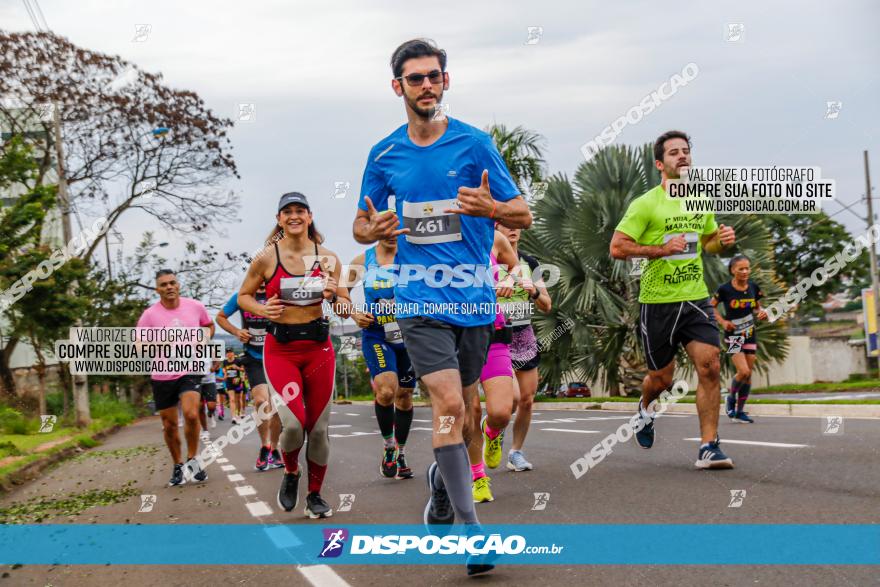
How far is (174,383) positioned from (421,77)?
6229 mm

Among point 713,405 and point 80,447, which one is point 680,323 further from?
point 80,447

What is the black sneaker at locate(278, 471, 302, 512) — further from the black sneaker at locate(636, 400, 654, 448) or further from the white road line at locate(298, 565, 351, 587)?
the black sneaker at locate(636, 400, 654, 448)

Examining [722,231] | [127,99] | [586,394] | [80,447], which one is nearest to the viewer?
[722,231]

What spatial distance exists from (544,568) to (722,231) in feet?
12.3

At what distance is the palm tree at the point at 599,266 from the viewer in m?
19.1

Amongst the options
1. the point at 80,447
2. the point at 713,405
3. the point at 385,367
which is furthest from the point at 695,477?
the point at 80,447

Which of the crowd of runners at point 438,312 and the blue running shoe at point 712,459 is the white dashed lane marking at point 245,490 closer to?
the crowd of runners at point 438,312

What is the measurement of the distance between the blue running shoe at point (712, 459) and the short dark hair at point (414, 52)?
3865 mm

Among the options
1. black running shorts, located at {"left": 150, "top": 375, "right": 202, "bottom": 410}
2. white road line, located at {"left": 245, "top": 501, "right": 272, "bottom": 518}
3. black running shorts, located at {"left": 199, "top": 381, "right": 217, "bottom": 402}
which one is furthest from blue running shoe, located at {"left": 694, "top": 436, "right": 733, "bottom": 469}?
black running shorts, located at {"left": 199, "top": 381, "right": 217, "bottom": 402}

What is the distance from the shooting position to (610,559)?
4.38 m

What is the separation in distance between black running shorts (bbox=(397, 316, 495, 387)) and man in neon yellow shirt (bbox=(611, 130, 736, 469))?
2928mm

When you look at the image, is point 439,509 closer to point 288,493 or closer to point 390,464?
point 288,493

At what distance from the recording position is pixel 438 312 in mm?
4473

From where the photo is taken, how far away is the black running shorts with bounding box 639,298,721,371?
7211mm
